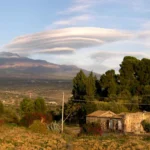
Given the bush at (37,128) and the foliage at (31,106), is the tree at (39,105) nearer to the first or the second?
the foliage at (31,106)

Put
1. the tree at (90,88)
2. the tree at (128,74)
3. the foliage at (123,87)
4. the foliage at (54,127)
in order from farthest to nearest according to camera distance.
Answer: the tree at (128,74)
the tree at (90,88)
the foliage at (123,87)
the foliage at (54,127)

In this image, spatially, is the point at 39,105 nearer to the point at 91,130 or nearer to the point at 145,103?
the point at 145,103

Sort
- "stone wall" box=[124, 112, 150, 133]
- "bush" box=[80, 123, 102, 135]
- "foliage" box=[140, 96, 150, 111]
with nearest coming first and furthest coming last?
"bush" box=[80, 123, 102, 135] < "stone wall" box=[124, 112, 150, 133] < "foliage" box=[140, 96, 150, 111]

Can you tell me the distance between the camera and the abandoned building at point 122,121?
173ft

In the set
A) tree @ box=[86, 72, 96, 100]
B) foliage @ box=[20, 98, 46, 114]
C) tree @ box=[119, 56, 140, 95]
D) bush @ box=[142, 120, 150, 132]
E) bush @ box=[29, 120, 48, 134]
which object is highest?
tree @ box=[119, 56, 140, 95]

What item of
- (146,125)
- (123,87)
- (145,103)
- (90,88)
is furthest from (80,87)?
(146,125)

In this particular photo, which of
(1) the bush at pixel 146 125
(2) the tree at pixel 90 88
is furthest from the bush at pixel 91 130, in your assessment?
(2) the tree at pixel 90 88

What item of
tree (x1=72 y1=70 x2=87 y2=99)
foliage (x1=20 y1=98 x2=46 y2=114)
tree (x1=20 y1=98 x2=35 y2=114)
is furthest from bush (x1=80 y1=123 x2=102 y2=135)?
tree (x1=72 y1=70 x2=87 y2=99)

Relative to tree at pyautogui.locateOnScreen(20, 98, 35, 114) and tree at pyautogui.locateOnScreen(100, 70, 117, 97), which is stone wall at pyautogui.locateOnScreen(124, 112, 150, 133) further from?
tree at pyautogui.locateOnScreen(20, 98, 35, 114)

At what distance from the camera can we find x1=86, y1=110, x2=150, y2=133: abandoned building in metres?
52.8

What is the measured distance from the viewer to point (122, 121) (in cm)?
5284

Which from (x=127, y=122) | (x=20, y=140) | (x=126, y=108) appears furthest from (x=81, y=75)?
(x=20, y=140)

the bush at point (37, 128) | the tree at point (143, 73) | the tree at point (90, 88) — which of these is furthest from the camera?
the tree at point (143, 73)

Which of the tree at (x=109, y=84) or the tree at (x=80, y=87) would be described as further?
the tree at (x=80, y=87)
